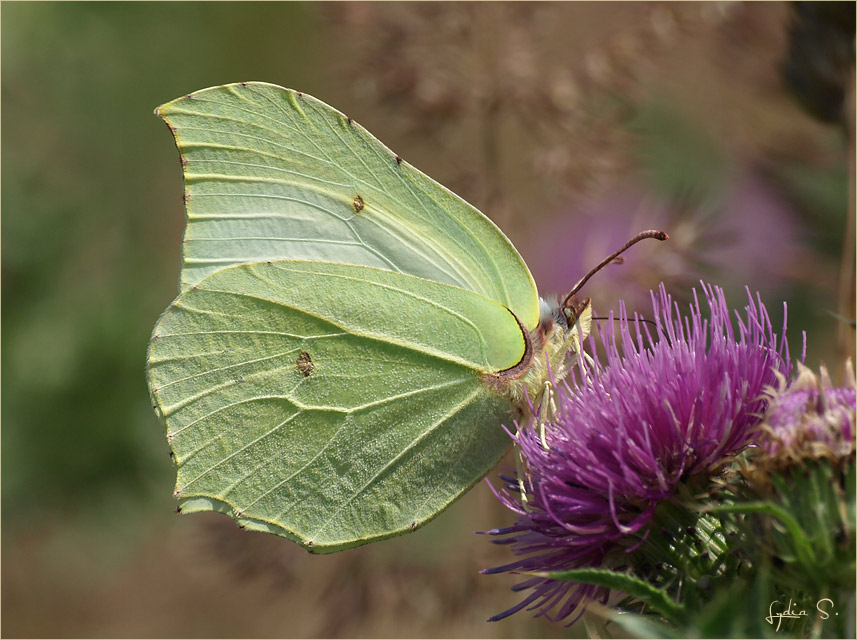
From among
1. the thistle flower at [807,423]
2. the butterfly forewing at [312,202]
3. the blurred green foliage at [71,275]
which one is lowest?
the blurred green foliage at [71,275]

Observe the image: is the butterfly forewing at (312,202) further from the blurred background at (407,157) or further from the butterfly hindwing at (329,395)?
the blurred background at (407,157)

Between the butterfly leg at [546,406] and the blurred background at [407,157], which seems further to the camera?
the blurred background at [407,157]

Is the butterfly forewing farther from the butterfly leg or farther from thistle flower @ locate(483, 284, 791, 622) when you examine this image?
thistle flower @ locate(483, 284, 791, 622)

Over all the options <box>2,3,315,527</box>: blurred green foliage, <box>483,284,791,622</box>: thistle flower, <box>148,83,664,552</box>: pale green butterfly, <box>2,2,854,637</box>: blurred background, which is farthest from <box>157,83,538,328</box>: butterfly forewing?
<box>2,3,315,527</box>: blurred green foliage

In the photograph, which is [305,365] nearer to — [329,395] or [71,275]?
[329,395]

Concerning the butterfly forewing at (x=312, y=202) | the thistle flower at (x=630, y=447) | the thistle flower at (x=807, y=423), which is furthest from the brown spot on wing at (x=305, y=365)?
the thistle flower at (x=807, y=423)
